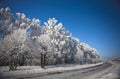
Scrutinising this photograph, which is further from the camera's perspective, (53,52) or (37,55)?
(53,52)

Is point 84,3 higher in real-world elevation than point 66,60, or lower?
higher

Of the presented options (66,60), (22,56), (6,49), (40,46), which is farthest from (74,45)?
(6,49)

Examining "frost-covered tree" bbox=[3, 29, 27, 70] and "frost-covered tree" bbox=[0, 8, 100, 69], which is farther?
"frost-covered tree" bbox=[0, 8, 100, 69]

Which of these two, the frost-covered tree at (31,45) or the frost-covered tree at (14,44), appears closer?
the frost-covered tree at (14,44)

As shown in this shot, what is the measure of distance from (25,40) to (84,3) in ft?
42.5

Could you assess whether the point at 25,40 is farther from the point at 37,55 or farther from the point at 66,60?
the point at 66,60

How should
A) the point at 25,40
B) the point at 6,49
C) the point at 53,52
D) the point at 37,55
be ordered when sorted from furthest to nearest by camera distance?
the point at 53,52 < the point at 37,55 < the point at 25,40 < the point at 6,49

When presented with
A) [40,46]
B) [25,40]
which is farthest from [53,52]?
[25,40]

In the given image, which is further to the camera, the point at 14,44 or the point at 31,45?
the point at 31,45

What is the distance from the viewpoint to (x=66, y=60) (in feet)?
69.7

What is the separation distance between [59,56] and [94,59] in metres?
22.9

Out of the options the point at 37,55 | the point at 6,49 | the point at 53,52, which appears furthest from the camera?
the point at 53,52

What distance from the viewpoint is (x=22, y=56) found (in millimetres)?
14852

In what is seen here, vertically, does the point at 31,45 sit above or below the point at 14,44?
above
